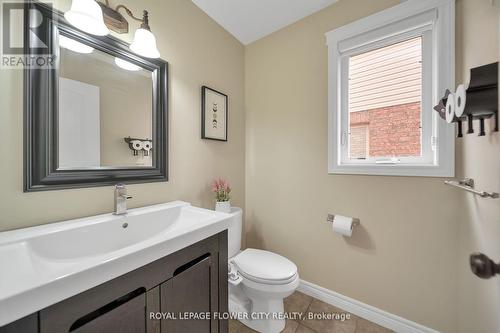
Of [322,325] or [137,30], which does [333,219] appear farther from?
[137,30]

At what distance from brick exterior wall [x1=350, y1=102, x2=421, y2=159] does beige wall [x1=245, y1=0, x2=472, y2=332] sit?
20 cm

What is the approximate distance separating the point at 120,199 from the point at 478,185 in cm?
176

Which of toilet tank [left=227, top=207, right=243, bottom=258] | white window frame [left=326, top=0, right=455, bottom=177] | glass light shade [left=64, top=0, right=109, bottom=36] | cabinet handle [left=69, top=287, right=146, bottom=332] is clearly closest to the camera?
cabinet handle [left=69, top=287, right=146, bottom=332]

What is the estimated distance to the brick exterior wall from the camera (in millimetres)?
1310

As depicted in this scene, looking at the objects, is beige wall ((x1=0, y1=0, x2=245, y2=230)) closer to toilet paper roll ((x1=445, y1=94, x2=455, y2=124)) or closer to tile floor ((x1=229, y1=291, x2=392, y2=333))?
tile floor ((x1=229, y1=291, x2=392, y2=333))

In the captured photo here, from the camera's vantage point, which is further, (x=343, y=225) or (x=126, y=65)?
(x=343, y=225)

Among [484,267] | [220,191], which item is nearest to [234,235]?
[220,191]

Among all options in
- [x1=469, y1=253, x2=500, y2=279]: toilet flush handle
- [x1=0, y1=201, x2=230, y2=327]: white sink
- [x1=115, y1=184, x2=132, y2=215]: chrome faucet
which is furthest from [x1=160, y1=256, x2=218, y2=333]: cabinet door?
[x1=469, y1=253, x2=500, y2=279]: toilet flush handle

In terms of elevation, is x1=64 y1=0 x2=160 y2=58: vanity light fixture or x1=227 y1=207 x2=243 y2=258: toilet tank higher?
x1=64 y1=0 x2=160 y2=58: vanity light fixture

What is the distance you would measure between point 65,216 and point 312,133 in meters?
1.66

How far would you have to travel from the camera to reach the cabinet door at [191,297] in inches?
29.9

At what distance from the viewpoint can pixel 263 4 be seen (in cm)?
154

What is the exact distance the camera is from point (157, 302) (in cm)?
72

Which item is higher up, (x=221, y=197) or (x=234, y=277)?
(x=221, y=197)
